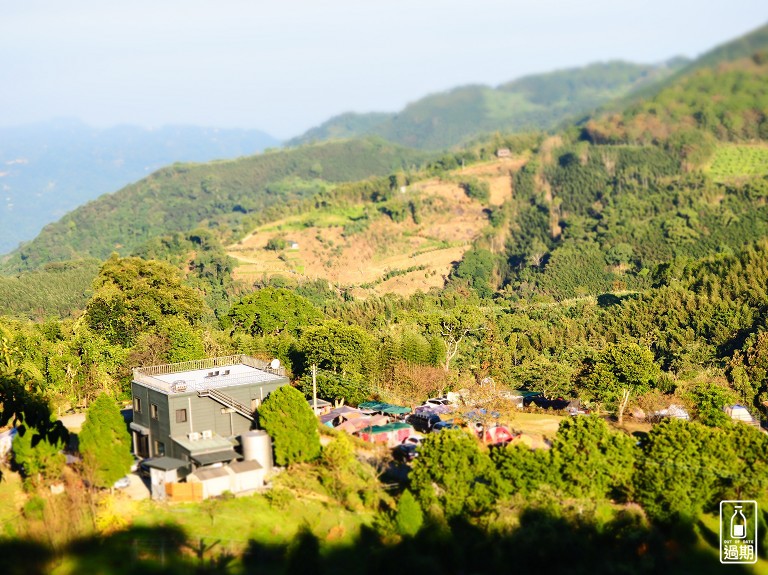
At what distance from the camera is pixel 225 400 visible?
3150cm

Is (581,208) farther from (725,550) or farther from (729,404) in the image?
(725,550)

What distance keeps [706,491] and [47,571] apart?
60.3 ft

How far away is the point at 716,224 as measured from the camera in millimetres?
86125

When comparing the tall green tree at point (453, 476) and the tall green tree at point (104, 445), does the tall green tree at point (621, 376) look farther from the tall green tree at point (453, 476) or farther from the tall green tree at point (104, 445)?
the tall green tree at point (104, 445)

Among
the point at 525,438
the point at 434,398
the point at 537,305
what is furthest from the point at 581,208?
the point at 525,438

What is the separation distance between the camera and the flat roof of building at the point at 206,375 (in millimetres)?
32250

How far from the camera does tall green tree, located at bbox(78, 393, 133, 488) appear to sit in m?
28.1

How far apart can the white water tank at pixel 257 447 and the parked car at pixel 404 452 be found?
Answer: 4672mm

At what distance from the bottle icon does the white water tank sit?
1418cm

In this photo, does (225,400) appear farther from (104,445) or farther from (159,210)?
(159,210)

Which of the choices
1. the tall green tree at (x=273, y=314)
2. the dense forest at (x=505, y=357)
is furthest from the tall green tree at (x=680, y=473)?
the tall green tree at (x=273, y=314)

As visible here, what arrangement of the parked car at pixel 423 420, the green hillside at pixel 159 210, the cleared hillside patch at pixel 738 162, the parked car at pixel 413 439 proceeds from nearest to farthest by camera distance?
the parked car at pixel 413 439 → the parked car at pixel 423 420 → the cleared hillside patch at pixel 738 162 → the green hillside at pixel 159 210

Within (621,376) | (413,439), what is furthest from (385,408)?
(621,376)

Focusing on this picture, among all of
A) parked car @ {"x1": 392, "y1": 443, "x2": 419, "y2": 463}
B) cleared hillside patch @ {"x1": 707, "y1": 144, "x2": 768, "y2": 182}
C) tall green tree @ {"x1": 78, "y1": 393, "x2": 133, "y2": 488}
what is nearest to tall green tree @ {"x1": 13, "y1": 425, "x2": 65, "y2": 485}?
tall green tree @ {"x1": 78, "y1": 393, "x2": 133, "y2": 488}
